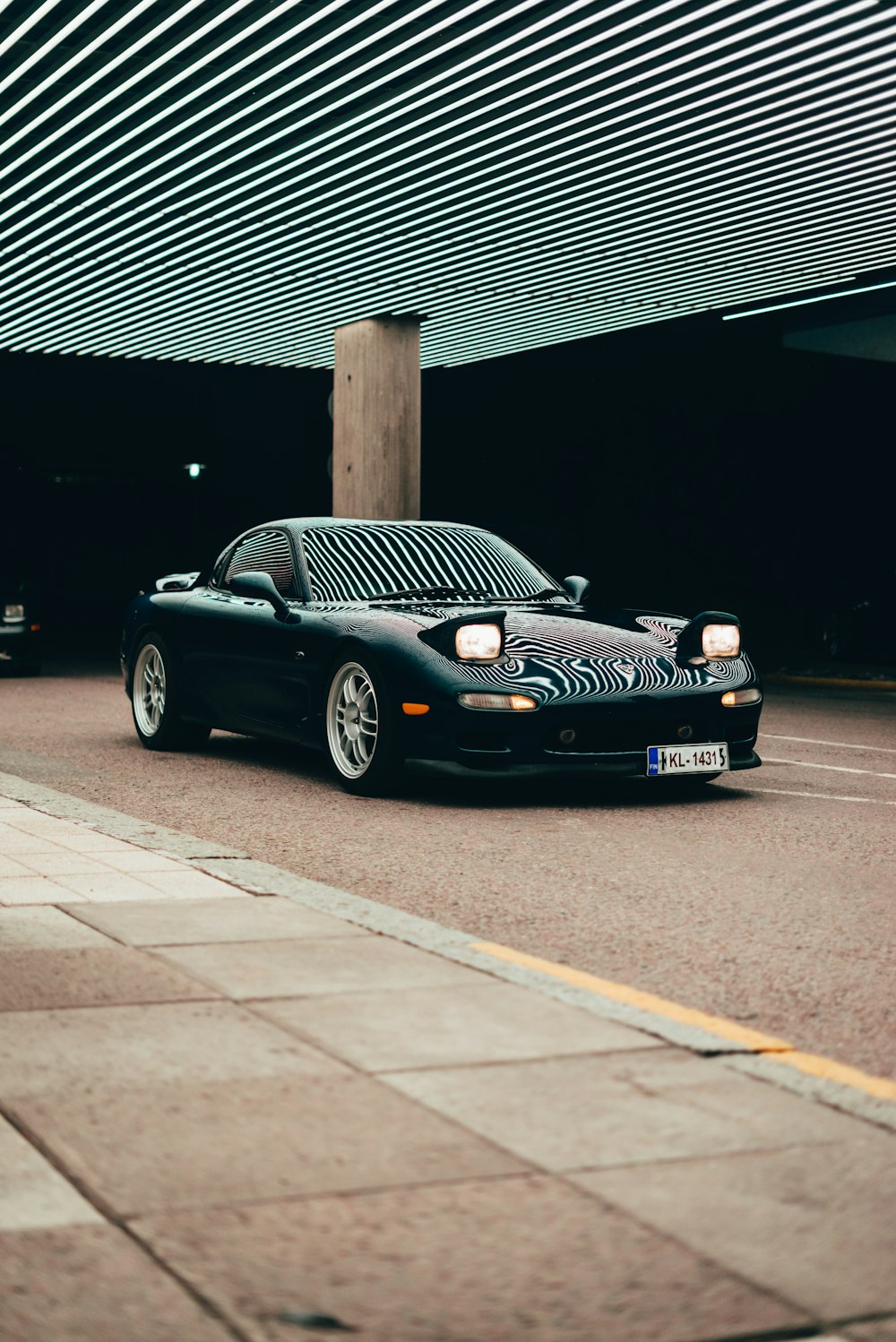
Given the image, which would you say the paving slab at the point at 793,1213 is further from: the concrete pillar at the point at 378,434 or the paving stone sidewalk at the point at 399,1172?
the concrete pillar at the point at 378,434

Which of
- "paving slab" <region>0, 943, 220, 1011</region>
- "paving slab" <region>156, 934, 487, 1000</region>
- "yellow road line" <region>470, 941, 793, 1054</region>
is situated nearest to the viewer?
"yellow road line" <region>470, 941, 793, 1054</region>

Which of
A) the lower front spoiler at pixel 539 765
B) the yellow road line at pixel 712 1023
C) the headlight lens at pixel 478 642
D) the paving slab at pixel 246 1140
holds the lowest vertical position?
the yellow road line at pixel 712 1023

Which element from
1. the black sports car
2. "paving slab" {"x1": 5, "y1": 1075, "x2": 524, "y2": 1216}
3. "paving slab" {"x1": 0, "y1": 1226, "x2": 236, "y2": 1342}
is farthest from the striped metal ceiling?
"paving slab" {"x1": 0, "y1": 1226, "x2": 236, "y2": 1342}

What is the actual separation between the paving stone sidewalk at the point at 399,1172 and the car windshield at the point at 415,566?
16.6ft

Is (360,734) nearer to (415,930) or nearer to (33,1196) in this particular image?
(415,930)

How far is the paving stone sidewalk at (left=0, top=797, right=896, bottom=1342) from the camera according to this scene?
2506 mm

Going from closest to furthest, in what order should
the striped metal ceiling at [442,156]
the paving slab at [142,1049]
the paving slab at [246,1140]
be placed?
the paving slab at [246,1140] → the paving slab at [142,1049] → the striped metal ceiling at [442,156]

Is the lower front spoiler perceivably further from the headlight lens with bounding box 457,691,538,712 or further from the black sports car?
the headlight lens with bounding box 457,691,538,712

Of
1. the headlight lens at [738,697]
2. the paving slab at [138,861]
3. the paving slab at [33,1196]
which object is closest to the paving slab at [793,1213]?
the paving slab at [33,1196]

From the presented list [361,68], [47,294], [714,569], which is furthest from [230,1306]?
[714,569]

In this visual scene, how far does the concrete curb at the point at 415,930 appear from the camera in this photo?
3.62m

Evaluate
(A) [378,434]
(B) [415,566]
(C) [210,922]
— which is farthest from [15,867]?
(A) [378,434]

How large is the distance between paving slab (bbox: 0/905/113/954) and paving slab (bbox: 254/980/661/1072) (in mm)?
956

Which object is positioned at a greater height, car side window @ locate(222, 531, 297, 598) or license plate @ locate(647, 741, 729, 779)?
car side window @ locate(222, 531, 297, 598)
